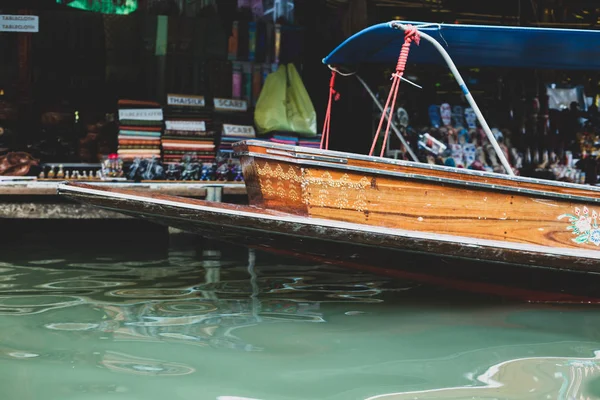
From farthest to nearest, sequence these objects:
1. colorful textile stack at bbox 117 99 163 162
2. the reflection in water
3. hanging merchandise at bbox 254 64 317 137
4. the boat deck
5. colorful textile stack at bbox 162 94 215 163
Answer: hanging merchandise at bbox 254 64 317 137
colorful textile stack at bbox 162 94 215 163
colorful textile stack at bbox 117 99 163 162
the boat deck
the reflection in water

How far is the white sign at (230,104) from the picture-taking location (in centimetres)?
759

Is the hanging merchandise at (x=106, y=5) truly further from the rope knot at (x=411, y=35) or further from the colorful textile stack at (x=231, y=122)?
the rope knot at (x=411, y=35)

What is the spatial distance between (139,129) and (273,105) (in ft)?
4.68

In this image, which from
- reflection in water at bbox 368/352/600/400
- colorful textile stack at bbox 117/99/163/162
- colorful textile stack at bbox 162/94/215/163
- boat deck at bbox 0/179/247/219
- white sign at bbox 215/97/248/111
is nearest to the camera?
reflection in water at bbox 368/352/600/400

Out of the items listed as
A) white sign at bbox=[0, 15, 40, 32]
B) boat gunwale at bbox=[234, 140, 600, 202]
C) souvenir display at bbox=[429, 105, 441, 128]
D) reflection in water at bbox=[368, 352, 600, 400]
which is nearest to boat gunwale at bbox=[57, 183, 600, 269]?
boat gunwale at bbox=[234, 140, 600, 202]

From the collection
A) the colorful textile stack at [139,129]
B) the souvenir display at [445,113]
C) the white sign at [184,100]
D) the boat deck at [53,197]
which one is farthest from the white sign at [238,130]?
the souvenir display at [445,113]

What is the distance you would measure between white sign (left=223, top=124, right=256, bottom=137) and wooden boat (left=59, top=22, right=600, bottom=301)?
10.8 feet

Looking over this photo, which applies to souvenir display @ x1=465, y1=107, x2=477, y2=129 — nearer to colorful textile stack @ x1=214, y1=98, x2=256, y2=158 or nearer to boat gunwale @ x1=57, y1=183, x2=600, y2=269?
colorful textile stack @ x1=214, y1=98, x2=256, y2=158

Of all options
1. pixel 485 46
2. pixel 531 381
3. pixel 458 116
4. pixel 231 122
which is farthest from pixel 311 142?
pixel 531 381

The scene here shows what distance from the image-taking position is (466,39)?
452 cm

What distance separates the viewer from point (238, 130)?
24.8ft

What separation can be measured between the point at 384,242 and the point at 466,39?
155cm

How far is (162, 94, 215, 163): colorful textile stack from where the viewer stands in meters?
7.22

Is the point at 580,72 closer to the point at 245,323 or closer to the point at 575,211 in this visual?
the point at 575,211
